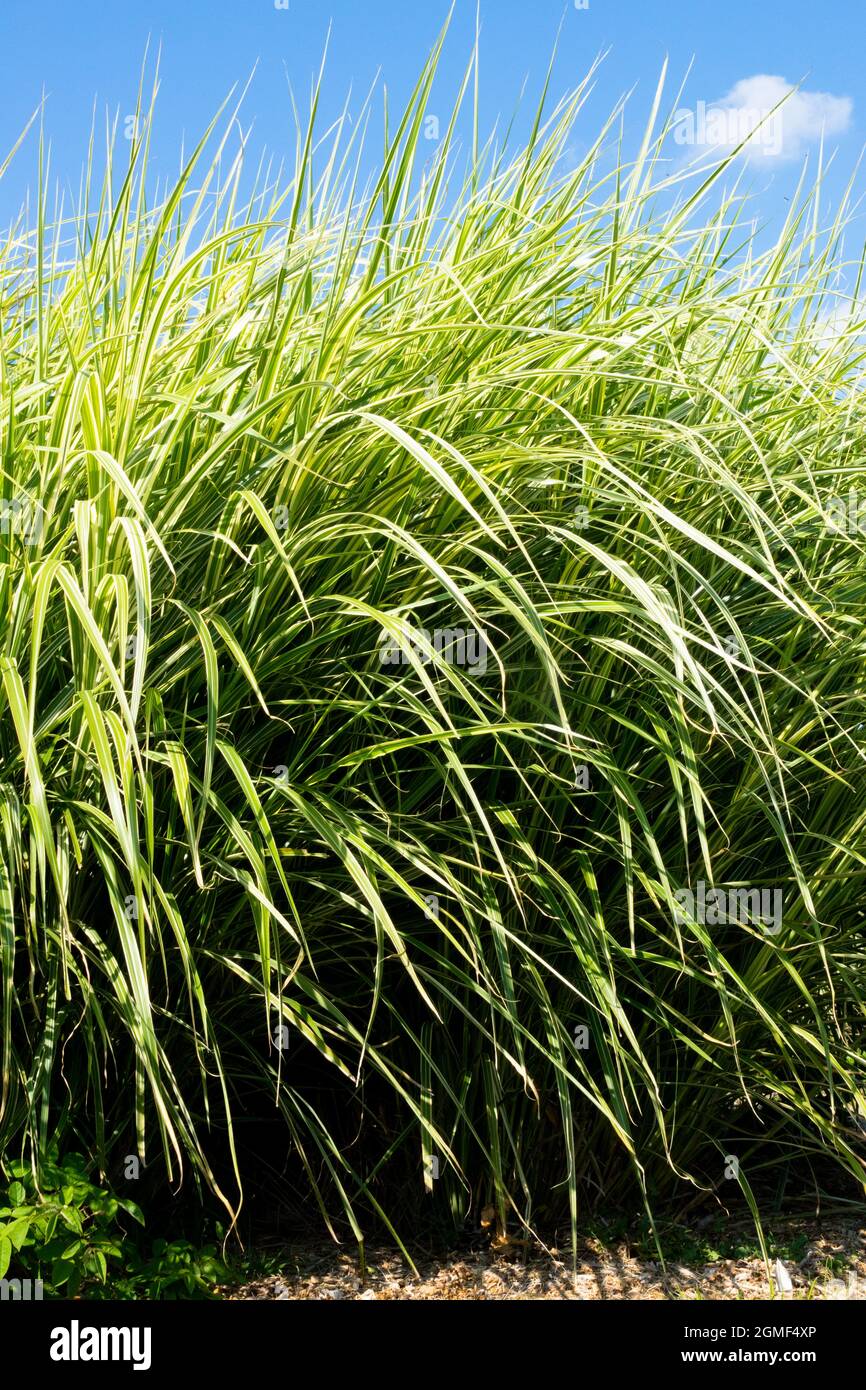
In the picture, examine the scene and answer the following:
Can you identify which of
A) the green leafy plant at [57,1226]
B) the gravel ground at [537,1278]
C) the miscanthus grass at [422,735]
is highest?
the miscanthus grass at [422,735]

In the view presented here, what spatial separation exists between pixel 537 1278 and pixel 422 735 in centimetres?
119

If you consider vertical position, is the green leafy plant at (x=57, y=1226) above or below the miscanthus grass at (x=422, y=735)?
below

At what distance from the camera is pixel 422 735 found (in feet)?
7.20

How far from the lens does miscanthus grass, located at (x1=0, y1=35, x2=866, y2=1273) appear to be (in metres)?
2.16

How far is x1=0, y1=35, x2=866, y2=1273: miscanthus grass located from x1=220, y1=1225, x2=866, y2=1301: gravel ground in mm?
100

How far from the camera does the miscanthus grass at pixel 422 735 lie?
2.16 metres

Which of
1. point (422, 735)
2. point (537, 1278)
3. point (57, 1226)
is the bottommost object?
point (537, 1278)

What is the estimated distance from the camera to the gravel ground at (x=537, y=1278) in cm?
246

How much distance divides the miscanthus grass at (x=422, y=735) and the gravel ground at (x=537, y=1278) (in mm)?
100

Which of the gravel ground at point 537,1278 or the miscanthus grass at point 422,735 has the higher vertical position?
the miscanthus grass at point 422,735

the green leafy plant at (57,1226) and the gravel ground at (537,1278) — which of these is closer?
the green leafy plant at (57,1226)

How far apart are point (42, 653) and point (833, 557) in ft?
6.15

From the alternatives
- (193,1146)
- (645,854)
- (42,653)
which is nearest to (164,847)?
(42,653)

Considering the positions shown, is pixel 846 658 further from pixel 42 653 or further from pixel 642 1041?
pixel 42 653
